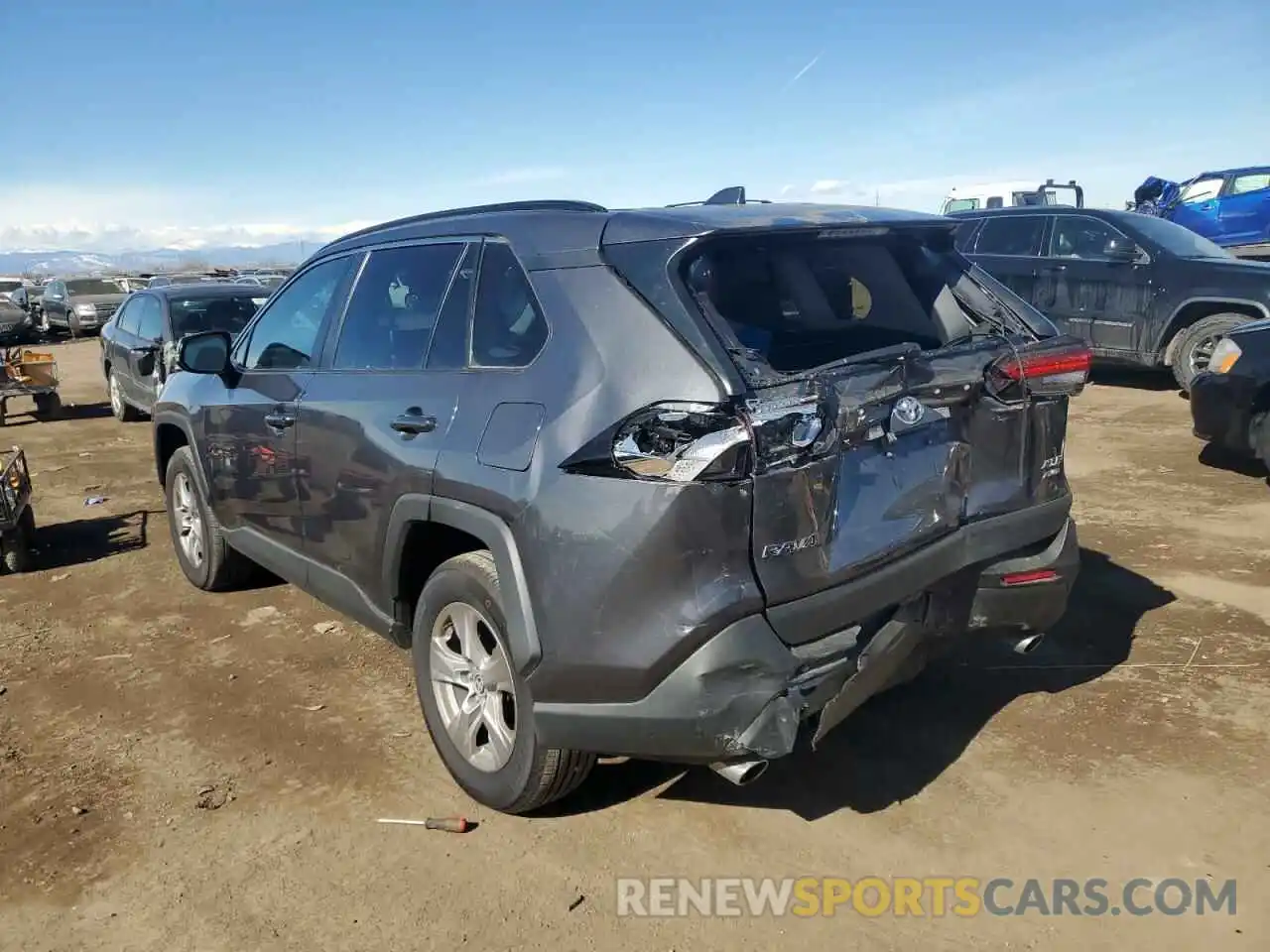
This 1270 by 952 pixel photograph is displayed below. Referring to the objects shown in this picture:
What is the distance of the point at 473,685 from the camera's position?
3.16 meters

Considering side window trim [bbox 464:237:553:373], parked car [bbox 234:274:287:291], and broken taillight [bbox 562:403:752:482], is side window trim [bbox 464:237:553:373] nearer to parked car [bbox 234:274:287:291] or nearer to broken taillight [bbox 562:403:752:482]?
broken taillight [bbox 562:403:752:482]

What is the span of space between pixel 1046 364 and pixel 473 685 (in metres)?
2.09

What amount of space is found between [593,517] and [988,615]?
1.45m

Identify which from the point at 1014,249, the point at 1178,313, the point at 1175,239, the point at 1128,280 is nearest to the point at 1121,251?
the point at 1128,280

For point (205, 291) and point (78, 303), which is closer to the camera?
point (205, 291)

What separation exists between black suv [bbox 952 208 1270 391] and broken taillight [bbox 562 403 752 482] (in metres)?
7.89

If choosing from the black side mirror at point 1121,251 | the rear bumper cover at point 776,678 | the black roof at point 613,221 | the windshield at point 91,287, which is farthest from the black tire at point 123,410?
the windshield at point 91,287

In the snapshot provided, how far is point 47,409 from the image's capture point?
472 inches

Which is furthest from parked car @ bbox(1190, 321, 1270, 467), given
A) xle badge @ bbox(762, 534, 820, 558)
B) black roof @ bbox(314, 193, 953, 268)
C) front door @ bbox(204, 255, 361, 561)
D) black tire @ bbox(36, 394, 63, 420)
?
black tire @ bbox(36, 394, 63, 420)

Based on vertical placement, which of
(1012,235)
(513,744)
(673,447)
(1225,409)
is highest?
(1012,235)

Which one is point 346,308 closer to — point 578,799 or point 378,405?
point 378,405

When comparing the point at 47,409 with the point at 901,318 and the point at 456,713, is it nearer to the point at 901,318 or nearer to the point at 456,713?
the point at 456,713

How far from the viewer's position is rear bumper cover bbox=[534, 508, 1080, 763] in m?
2.51

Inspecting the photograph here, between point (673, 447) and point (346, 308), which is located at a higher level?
point (346, 308)
